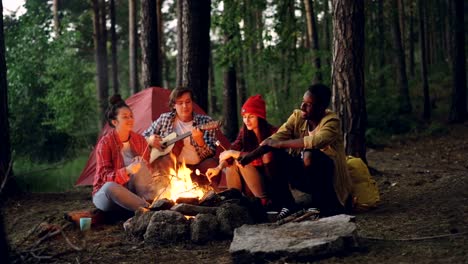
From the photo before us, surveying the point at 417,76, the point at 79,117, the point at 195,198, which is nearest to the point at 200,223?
the point at 195,198

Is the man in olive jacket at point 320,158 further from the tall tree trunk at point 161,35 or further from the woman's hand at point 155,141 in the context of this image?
the tall tree trunk at point 161,35

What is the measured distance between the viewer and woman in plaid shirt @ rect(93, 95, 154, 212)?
6.03m

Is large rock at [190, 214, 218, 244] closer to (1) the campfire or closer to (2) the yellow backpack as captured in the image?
(1) the campfire

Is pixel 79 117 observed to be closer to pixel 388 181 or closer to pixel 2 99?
pixel 2 99

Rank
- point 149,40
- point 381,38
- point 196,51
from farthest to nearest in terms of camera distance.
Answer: point 381,38
point 149,40
point 196,51

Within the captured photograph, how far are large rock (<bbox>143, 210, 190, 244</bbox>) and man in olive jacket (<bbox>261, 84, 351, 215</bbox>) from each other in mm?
1153

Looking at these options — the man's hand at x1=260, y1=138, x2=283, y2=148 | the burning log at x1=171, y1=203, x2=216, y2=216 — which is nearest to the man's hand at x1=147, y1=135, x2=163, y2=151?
the burning log at x1=171, y1=203, x2=216, y2=216

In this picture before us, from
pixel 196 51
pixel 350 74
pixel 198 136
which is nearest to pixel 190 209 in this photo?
pixel 198 136

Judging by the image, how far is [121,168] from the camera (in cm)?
614

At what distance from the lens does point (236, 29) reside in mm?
14422

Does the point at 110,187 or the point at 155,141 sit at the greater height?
the point at 155,141

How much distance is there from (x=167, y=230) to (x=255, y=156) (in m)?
1.18

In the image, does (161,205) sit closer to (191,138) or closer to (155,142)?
(155,142)

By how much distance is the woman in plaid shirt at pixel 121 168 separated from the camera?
19.8 feet
